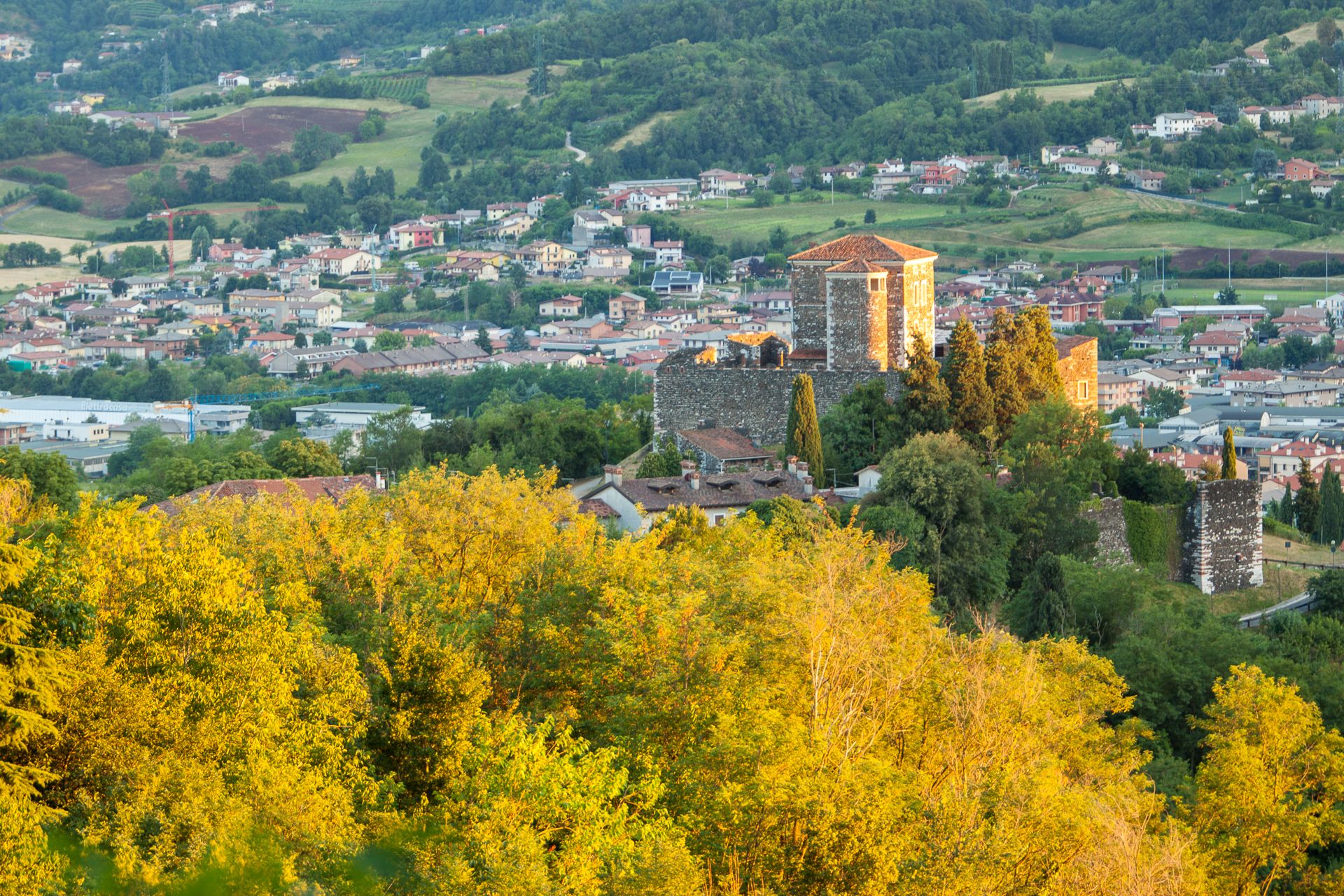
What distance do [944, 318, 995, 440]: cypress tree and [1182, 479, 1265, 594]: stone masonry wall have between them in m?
4.10

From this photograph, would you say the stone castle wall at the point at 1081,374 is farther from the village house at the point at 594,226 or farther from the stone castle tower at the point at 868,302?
the village house at the point at 594,226

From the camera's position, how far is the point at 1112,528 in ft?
117

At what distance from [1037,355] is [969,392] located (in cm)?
226

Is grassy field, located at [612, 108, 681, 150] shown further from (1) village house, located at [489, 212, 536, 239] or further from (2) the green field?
(2) the green field

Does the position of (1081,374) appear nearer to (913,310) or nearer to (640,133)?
(913,310)

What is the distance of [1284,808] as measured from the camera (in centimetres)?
2180

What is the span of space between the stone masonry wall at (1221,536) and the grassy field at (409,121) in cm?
10670

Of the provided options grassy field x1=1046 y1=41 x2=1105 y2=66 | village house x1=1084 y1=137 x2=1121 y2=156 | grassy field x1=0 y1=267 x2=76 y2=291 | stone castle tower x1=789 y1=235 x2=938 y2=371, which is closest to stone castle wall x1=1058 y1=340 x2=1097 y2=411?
stone castle tower x1=789 y1=235 x2=938 y2=371

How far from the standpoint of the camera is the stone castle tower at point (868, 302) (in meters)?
37.8

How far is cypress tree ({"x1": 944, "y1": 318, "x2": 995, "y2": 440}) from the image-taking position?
36125mm

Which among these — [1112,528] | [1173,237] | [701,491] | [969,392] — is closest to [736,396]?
[701,491]

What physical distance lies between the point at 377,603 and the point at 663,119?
119382 millimetres

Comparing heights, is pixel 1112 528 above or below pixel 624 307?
above

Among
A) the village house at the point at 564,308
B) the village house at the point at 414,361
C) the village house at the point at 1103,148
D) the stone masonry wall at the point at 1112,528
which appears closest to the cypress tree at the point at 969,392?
the stone masonry wall at the point at 1112,528
